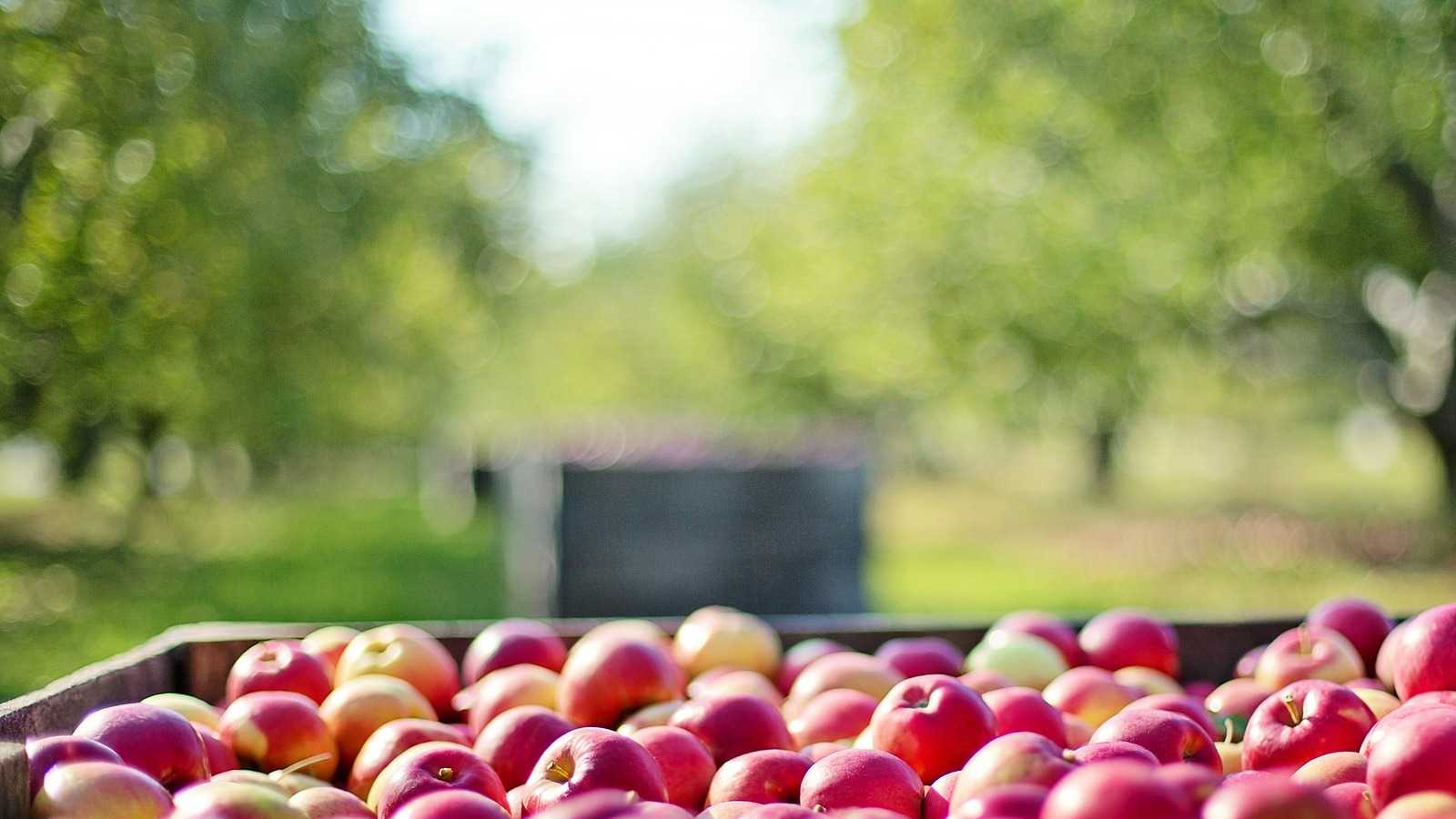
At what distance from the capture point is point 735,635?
10.3 ft

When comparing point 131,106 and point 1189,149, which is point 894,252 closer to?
point 1189,149

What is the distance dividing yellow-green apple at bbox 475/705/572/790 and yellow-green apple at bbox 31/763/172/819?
0.61 meters

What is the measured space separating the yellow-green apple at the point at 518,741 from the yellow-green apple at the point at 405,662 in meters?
0.54

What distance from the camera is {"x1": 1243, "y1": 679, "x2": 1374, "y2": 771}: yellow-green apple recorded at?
2.11m

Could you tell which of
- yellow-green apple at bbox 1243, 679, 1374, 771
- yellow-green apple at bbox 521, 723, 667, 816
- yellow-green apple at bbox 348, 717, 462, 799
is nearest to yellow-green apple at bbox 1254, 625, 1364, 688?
yellow-green apple at bbox 1243, 679, 1374, 771

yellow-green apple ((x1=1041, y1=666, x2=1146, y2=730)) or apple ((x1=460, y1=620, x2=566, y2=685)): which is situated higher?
apple ((x1=460, y1=620, x2=566, y2=685))

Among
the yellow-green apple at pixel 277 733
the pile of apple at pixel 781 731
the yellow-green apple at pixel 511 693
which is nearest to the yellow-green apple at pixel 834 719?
the pile of apple at pixel 781 731

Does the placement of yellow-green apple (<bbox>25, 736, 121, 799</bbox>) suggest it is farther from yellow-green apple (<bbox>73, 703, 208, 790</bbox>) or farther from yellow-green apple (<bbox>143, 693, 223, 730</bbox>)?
yellow-green apple (<bbox>143, 693, 223, 730</bbox>)

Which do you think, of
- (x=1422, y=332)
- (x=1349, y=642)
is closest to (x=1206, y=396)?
(x=1422, y=332)

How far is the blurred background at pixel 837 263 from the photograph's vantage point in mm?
9086

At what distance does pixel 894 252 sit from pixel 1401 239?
205 inches

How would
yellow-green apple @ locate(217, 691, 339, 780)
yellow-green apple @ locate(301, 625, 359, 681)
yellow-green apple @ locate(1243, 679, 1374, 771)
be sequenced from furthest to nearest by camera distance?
yellow-green apple @ locate(301, 625, 359, 681) < yellow-green apple @ locate(217, 691, 339, 780) < yellow-green apple @ locate(1243, 679, 1374, 771)

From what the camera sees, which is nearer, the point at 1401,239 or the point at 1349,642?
the point at 1349,642

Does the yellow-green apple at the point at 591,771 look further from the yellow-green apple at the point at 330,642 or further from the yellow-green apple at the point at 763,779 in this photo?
the yellow-green apple at the point at 330,642
